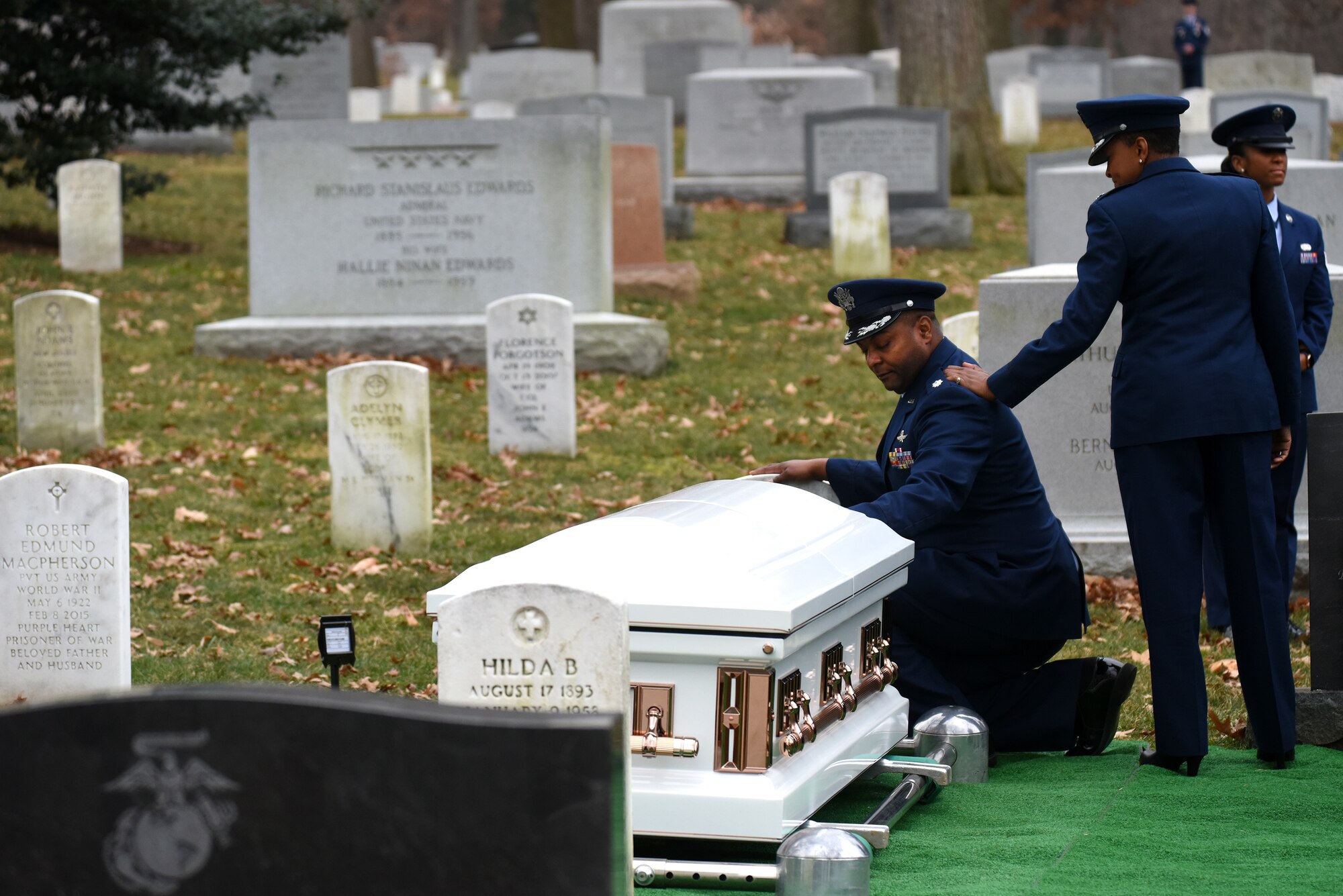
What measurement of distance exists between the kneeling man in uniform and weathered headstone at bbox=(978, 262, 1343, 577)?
238 centimetres

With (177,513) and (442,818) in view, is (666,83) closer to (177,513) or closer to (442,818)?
(177,513)

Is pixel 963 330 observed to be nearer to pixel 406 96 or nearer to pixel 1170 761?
pixel 1170 761

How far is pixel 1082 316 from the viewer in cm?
489

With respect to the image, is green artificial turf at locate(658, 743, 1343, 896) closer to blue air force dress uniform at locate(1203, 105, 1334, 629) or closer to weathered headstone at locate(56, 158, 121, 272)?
blue air force dress uniform at locate(1203, 105, 1334, 629)

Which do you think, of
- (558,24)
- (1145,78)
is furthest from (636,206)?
(1145,78)

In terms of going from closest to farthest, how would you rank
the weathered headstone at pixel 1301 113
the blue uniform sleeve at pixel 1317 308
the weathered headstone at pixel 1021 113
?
the blue uniform sleeve at pixel 1317 308 < the weathered headstone at pixel 1301 113 < the weathered headstone at pixel 1021 113

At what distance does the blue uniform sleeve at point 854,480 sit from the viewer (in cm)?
543

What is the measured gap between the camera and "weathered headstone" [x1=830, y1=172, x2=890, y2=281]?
52.5 ft

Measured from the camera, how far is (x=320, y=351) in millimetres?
12250

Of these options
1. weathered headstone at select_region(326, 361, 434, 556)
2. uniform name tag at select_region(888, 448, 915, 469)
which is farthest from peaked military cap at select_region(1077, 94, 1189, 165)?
weathered headstone at select_region(326, 361, 434, 556)

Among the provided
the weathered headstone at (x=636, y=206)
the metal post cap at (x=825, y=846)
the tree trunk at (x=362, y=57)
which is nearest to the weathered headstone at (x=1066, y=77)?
the tree trunk at (x=362, y=57)

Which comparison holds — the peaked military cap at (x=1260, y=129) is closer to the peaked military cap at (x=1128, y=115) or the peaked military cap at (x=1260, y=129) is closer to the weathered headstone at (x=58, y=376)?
the peaked military cap at (x=1128, y=115)

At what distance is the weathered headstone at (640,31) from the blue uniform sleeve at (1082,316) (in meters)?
26.4

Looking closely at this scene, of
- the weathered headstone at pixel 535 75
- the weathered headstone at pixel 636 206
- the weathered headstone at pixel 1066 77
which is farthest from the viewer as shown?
the weathered headstone at pixel 1066 77
